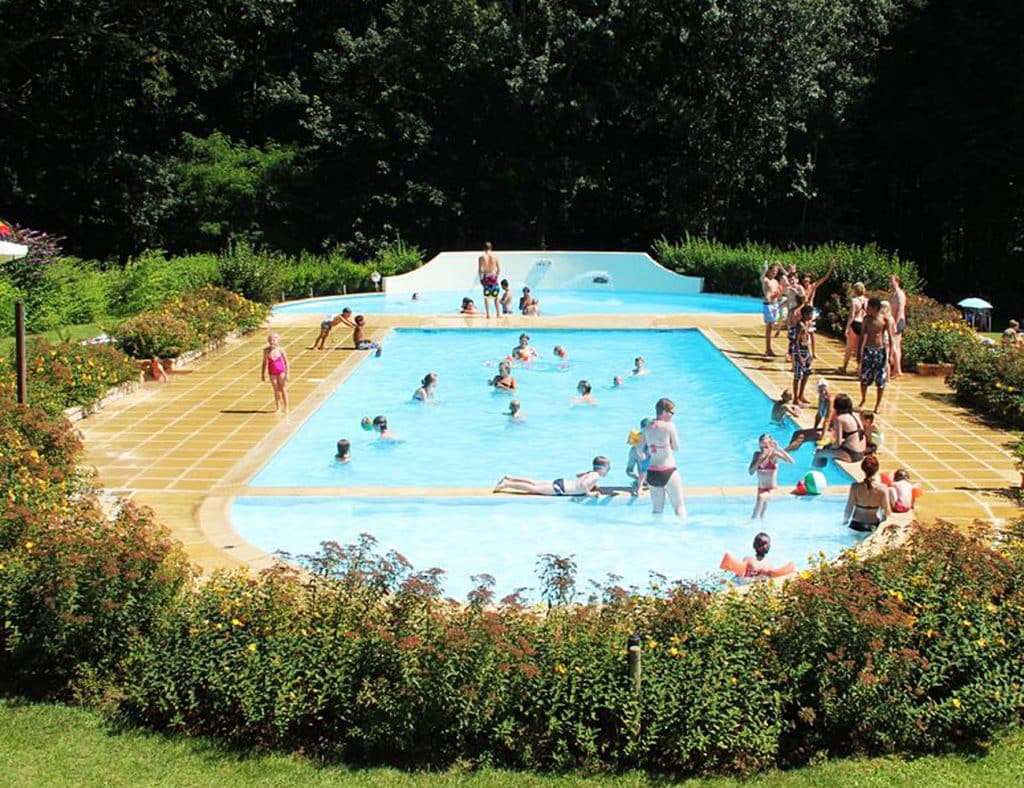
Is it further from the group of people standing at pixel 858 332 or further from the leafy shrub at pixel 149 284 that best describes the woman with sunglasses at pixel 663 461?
the leafy shrub at pixel 149 284

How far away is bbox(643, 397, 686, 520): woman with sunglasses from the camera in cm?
1187

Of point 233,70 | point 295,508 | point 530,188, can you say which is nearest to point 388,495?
point 295,508

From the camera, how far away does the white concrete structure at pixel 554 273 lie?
35031mm

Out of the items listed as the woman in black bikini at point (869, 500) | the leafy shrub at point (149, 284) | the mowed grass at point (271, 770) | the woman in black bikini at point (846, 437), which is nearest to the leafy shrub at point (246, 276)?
the leafy shrub at point (149, 284)

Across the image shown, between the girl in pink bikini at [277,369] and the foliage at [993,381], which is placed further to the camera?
the girl in pink bikini at [277,369]

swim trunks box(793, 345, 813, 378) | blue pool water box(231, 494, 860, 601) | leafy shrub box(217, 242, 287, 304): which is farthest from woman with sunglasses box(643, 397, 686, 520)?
leafy shrub box(217, 242, 287, 304)

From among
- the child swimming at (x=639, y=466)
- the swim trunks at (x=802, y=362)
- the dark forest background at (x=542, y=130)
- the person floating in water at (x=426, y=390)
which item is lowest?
the person floating in water at (x=426, y=390)

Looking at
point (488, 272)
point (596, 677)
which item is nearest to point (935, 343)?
point (488, 272)

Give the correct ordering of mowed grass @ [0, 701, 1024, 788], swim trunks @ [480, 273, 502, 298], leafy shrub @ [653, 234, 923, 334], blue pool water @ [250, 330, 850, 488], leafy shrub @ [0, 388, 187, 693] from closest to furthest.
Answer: mowed grass @ [0, 701, 1024, 788] → leafy shrub @ [0, 388, 187, 693] → blue pool water @ [250, 330, 850, 488] → leafy shrub @ [653, 234, 923, 334] → swim trunks @ [480, 273, 502, 298]

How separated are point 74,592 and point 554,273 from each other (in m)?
30.0

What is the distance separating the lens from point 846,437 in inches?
515

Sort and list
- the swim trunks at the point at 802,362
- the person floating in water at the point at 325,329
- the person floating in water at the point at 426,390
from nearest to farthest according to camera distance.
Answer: the swim trunks at the point at 802,362 < the person floating in water at the point at 426,390 < the person floating in water at the point at 325,329

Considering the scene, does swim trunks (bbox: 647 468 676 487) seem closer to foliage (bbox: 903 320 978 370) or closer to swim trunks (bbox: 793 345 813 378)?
swim trunks (bbox: 793 345 813 378)

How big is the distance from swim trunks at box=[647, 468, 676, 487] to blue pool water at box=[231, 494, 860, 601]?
0.47 metres
